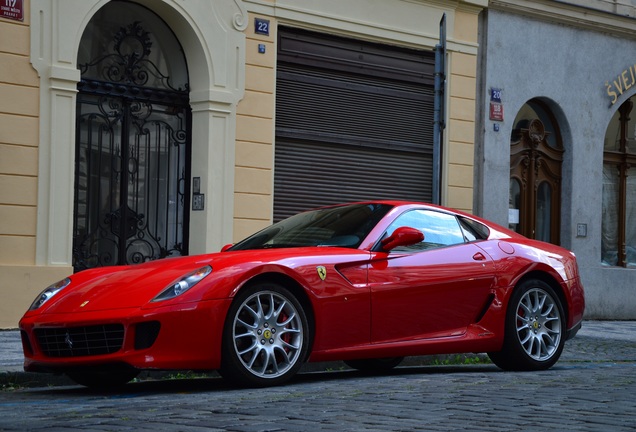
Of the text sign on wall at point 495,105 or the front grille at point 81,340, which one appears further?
the text sign on wall at point 495,105

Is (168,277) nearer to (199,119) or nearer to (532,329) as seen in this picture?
(532,329)

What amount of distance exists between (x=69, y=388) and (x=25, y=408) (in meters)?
1.62

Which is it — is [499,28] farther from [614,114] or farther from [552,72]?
[614,114]

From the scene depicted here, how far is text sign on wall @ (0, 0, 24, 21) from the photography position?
43.2ft

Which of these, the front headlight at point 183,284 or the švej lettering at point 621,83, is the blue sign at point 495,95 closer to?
the švej lettering at point 621,83

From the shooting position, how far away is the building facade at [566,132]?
1877 centimetres

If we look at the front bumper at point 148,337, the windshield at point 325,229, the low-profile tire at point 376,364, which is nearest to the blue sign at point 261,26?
the windshield at point 325,229

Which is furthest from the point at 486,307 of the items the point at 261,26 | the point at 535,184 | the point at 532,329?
the point at 535,184

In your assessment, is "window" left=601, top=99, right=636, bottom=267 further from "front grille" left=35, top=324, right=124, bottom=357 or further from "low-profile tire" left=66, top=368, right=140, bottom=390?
"front grille" left=35, top=324, right=124, bottom=357

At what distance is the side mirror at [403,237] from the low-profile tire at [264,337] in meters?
0.90

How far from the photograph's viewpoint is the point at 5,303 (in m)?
13.0

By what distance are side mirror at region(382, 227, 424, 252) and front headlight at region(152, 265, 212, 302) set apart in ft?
4.79

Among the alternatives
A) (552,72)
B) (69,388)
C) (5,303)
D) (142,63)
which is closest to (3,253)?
(5,303)

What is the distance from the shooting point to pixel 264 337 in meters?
7.52
